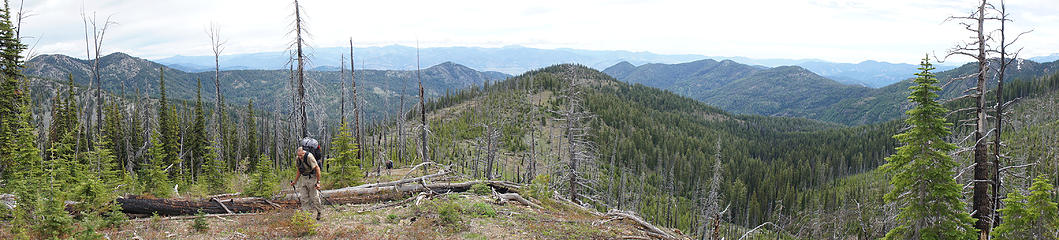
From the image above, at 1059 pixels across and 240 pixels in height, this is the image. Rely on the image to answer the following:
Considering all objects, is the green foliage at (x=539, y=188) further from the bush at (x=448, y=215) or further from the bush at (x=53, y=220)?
the bush at (x=53, y=220)

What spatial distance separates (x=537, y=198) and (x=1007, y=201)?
50.7ft

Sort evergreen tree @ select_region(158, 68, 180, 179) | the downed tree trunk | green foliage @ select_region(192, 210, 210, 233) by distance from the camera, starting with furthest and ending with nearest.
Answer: evergreen tree @ select_region(158, 68, 180, 179)
the downed tree trunk
green foliage @ select_region(192, 210, 210, 233)

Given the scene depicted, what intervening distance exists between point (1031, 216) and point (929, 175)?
430cm

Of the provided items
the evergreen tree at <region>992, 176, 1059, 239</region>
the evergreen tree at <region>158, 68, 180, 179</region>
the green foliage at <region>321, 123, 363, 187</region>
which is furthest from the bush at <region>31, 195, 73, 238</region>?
the evergreen tree at <region>158, 68, 180, 179</region>

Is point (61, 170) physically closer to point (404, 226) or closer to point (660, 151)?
point (404, 226)

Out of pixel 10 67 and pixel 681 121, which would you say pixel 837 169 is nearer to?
pixel 681 121

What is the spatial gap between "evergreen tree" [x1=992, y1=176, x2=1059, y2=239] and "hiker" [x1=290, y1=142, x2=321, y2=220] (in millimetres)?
20161

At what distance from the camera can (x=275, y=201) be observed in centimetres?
1333

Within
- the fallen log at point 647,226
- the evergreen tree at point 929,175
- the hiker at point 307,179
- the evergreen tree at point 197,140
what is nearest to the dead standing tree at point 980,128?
the evergreen tree at point 929,175

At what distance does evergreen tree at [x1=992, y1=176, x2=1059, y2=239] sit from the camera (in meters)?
15.2

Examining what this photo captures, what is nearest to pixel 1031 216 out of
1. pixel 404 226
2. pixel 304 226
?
pixel 404 226

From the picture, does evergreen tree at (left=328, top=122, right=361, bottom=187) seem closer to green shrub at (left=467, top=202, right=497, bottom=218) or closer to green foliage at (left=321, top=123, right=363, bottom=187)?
green foliage at (left=321, top=123, right=363, bottom=187)

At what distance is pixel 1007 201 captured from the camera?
1559 cm

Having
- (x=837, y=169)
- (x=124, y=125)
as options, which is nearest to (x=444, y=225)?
A: (x=124, y=125)
